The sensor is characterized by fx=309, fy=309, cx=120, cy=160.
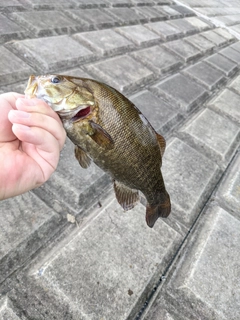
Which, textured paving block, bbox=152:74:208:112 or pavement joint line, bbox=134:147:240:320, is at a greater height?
textured paving block, bbox=152:74:208:112

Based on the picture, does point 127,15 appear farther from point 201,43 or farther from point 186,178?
point 186,178

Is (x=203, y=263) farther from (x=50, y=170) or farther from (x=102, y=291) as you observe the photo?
(x=50, y=170)

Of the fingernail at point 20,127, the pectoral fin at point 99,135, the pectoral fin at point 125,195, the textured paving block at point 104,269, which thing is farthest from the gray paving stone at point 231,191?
the fingernail at point 20,127

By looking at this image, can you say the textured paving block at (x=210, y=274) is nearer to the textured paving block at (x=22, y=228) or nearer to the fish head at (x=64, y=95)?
the textured paving block at (x=22, y=228)

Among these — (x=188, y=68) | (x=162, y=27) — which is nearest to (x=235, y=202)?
(x=188, y=68)

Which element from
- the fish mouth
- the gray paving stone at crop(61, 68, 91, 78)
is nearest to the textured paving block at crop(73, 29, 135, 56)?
the gray paving stone at crop(61, 68, 91, 78)

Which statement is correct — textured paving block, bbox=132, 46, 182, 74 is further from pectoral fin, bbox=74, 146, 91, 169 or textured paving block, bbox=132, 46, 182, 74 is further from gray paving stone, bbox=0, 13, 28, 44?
pectoral fin, bbox=74, 146, 91, 169
